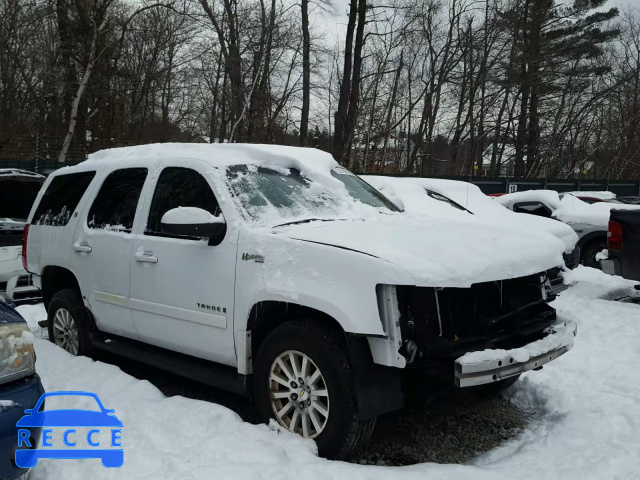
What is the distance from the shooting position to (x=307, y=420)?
11.2 feet

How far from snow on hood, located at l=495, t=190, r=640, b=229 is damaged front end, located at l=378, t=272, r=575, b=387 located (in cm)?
725

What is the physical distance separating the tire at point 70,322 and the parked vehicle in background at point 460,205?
456cm

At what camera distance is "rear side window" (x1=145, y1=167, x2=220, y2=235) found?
415cm

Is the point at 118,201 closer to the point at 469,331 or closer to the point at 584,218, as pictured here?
the point at 469,331

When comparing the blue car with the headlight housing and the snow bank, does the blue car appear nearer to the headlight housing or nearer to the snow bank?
the headlight housing

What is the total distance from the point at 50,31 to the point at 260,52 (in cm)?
1025

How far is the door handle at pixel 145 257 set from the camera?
4.28 m

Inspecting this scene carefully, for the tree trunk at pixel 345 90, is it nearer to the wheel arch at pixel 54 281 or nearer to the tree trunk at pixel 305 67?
the tree trunk at pixel 305 67

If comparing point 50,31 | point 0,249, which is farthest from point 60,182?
point 50,31

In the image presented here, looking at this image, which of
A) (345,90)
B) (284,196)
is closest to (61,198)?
(284,196)

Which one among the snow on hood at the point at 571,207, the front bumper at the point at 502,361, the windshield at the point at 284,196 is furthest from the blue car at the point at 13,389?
the snow on hood at the point at 571,207

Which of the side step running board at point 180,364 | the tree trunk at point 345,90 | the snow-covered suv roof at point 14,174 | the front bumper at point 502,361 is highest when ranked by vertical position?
the tree trunk at point 345,90

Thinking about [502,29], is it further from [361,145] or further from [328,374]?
[328,374]

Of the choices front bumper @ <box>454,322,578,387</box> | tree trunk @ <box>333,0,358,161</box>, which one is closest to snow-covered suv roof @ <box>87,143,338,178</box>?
front bumper @ <box>454,322,578,387</box>
